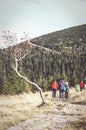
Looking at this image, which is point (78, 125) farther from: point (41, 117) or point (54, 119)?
point (41, 117)

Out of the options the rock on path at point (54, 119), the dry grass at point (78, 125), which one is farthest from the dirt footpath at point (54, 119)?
the dry grass at point (78, 125)

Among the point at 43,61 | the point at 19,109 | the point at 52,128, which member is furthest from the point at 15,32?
the point at 43,61

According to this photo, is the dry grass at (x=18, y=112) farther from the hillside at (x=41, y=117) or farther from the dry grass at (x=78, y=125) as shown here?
the dry grass at (x=78, y=125)

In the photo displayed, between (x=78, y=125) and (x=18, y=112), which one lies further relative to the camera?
(x=18, y=112)

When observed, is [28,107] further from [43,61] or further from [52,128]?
[43,61]

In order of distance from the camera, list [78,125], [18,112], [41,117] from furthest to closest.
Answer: [18,112]
[41,117]
[78,125]

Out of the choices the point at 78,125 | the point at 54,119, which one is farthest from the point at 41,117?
the point at 78,125

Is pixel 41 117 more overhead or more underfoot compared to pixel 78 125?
more underfoot

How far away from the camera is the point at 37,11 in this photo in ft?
34.4

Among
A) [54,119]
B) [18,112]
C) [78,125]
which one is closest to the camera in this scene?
[78,125]

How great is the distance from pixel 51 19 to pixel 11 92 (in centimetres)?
918

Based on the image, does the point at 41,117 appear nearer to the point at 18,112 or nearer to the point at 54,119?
the point at 54,119

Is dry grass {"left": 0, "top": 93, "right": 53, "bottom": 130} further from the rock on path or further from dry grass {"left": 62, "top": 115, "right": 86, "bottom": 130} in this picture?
dry grass {"left": 62, "top": 115, "right": 86, "bottom": 130}

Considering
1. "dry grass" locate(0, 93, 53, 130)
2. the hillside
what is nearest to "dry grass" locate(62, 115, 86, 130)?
the hillside
